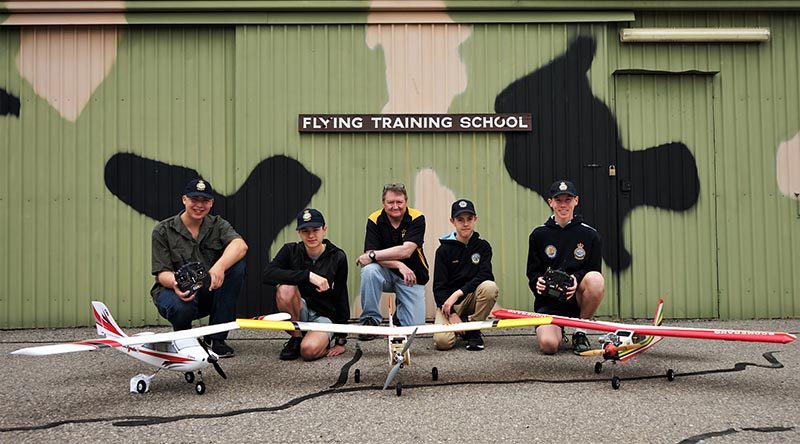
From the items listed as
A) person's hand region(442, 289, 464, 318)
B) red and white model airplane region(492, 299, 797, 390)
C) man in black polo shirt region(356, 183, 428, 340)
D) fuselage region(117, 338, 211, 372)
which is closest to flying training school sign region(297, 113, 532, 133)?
man in black polo shirt region(356, 183, 428, 340)

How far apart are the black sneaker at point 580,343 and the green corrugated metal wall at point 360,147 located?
154 centimetres

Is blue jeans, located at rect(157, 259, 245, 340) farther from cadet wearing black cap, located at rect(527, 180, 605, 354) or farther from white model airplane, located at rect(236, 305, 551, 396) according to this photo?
cadet wearing black cap, located at rect(527, 180, 605, 354)

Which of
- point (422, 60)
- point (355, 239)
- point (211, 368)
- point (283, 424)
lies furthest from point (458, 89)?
point (283, 424)

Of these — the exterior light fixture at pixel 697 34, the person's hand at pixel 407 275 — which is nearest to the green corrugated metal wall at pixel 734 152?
the exterior light fixture at pixel 697 34

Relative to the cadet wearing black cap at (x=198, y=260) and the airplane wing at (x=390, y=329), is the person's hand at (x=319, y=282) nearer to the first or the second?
the airplane wing at (x=390, y=329)

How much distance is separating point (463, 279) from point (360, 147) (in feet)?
6.94

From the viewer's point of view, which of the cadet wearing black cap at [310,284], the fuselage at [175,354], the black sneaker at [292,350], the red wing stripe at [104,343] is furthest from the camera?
the black sneaker at [292,350]

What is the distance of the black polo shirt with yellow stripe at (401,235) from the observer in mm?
5457

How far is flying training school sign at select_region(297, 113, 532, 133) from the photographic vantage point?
6441 mm

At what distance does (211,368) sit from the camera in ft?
14.9

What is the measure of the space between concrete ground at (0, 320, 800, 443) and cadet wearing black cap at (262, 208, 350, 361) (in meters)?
0.18

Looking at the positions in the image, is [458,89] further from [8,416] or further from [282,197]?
[8,416]

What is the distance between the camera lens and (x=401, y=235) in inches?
217

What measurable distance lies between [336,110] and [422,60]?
1126 mm
